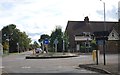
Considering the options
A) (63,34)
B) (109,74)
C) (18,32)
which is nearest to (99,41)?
(109,74)

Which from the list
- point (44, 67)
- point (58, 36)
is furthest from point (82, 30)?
point (44, 67)

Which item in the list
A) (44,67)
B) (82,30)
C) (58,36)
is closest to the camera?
(44,67)

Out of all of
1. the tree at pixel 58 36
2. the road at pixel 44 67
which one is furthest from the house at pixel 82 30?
the road at pixel 44 67

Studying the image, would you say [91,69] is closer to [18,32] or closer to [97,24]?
[97,24]

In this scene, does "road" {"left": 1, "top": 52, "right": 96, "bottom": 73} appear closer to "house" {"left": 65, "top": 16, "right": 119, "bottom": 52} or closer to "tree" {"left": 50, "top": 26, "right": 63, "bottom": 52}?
"tree" {"left": 50, "top": 26, "right": 63, "bottom": 52}

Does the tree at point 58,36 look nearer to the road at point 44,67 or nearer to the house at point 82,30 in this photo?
the house at point 82,30

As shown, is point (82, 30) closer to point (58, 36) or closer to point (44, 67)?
point (58, 36)

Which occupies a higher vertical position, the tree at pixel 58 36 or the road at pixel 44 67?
the tree at pixel 58 36

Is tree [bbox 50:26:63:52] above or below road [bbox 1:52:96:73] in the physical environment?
above

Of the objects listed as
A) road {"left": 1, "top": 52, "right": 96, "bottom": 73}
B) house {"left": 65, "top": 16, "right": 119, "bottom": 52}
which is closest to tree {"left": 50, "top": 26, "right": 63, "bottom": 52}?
house {"left": 65, "top": 16, "right": 119, "bottom": 52}

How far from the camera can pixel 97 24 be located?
107m

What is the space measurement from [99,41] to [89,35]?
67.5m

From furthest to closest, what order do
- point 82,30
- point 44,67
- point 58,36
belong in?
point 82,30 → point 58,36 → point 44,67

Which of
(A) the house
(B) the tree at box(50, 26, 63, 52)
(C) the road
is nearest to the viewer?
(C) the road
